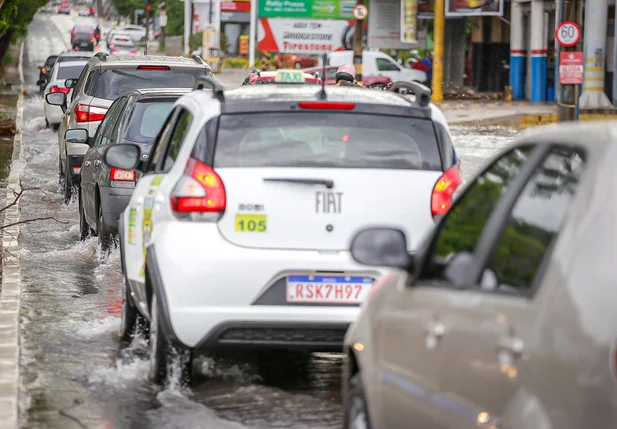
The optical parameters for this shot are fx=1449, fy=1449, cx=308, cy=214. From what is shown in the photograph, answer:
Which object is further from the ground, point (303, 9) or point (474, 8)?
point (474, 8)

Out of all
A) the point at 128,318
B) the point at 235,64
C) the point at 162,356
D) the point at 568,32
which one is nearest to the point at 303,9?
the point at 235,64

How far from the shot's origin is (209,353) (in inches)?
328

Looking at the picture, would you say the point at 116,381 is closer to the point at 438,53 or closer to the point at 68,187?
the point at 68,187

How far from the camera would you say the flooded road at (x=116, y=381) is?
682 cm

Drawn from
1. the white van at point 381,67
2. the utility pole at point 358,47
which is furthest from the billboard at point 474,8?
the white van at point 381,67

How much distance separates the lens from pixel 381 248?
456 centimetres

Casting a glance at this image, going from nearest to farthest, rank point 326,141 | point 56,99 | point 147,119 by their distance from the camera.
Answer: point 326,141, point 147,119, point 56,99

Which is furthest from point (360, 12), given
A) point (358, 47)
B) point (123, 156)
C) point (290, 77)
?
point (123, 156)

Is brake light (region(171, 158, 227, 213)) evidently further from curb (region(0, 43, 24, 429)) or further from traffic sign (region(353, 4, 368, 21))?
traffic sign (region(353, 4, 368, 21))

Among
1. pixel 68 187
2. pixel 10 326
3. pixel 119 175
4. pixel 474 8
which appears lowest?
pixel 68 187

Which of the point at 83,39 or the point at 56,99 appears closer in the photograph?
the point at 56,99

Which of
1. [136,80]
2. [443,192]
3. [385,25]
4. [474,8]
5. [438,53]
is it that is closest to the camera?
[443,192]

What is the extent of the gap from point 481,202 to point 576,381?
47.0 inches

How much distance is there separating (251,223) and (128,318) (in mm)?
2095
